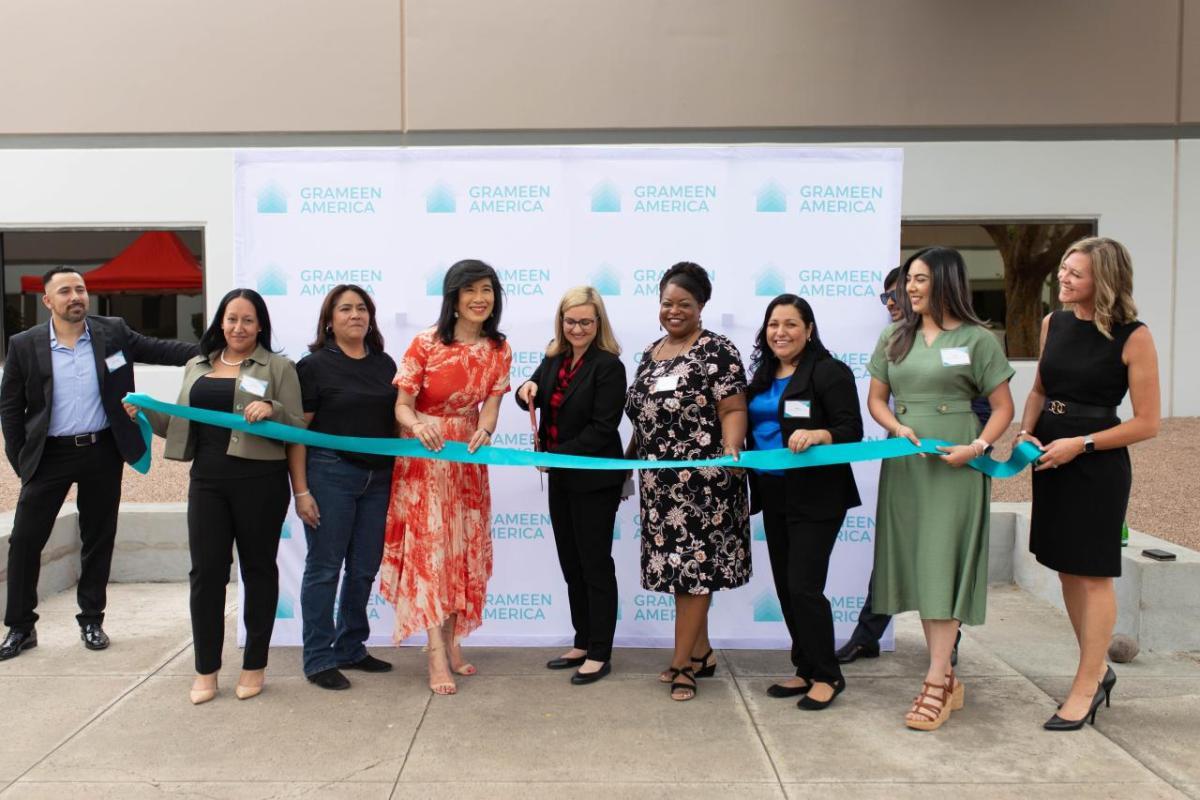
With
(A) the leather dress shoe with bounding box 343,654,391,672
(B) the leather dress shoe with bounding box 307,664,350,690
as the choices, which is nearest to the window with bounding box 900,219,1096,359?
(A) the leather dress shoe with bounding box 343,654,391,672

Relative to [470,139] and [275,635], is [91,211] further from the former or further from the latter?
[275,635]

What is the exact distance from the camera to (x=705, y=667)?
4629mm

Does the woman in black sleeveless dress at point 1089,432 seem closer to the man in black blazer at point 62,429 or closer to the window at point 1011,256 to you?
the man in black blazer at point 62,429

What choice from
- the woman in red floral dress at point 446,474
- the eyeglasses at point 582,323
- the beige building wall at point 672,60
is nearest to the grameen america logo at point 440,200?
the woman in red floral dress at point 446,474

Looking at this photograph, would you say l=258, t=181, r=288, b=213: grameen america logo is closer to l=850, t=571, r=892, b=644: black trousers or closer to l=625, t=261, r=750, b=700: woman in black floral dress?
l=625, t=261, r=750, b=700: woman in black floral dress

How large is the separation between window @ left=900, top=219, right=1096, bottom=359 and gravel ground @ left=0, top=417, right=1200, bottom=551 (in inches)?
82.1

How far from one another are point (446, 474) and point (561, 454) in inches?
22.1

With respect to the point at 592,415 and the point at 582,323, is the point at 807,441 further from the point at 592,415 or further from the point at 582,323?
the point at 582,323

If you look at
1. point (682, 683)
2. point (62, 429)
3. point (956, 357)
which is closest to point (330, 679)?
point (682, 683)

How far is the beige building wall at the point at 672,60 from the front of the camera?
11.2m

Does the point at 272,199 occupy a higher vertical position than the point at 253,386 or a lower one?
higher

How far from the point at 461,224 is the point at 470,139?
22.1 ft

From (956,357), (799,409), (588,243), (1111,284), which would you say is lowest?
(799,409)

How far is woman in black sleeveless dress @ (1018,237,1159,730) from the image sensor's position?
3717mm
